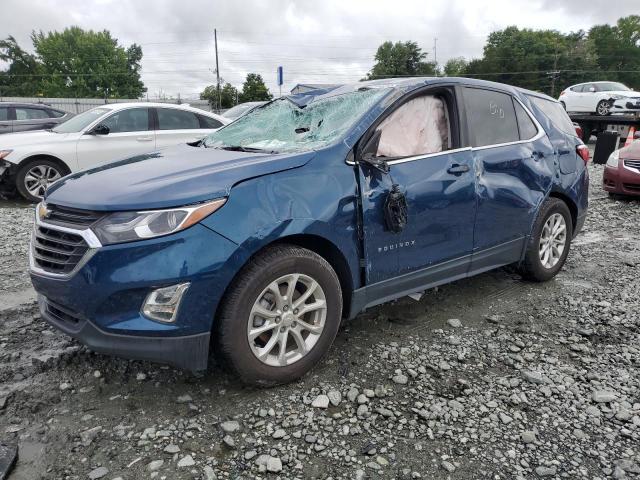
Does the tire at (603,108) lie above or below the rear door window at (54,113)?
above

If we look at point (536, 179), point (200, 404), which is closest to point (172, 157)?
point (200, 404)

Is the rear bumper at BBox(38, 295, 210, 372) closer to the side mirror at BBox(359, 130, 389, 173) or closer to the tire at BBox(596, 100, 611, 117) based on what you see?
the side mirror at BBox(359, 130, 389, 173)

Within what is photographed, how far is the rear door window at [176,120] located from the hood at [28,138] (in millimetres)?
1525

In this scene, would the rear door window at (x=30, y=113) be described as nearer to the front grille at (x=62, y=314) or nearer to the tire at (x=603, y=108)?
the front grille at (x=62, y=314)

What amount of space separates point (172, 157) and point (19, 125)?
10.1 metres

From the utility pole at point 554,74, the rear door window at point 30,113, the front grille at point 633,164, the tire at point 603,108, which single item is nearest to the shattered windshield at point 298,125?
the front grille at point 633,164

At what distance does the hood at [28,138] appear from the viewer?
8.02 metres

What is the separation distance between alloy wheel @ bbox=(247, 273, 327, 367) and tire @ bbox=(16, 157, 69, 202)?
6.77m

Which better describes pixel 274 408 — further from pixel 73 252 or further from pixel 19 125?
pixel 19 125

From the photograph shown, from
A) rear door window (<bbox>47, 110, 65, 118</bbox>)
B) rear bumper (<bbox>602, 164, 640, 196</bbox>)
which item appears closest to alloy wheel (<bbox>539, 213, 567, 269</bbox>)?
rear bumper (<bbox>602, 164, 640, 196</bbox>)

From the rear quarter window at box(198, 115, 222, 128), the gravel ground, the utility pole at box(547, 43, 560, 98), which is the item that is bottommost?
the gravel ground

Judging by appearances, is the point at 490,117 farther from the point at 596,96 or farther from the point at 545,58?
the point at 545,58

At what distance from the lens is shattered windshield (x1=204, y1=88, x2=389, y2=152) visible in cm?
316

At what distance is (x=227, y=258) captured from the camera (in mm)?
2463
